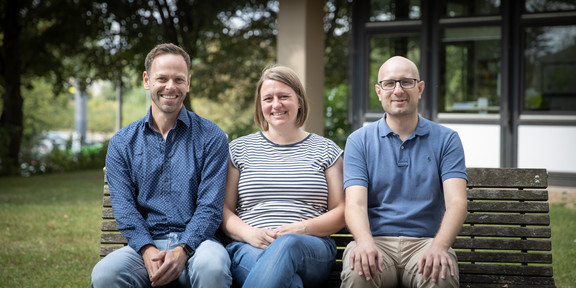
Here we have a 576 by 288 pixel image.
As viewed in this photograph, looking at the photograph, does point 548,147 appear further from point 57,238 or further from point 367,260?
point 367,260

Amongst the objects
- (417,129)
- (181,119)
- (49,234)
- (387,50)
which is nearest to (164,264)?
(181,119)

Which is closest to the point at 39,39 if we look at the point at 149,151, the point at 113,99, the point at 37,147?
the point at 37,147

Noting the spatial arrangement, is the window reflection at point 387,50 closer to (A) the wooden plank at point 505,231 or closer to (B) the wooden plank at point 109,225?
(A) the wooden plank at point 505,231

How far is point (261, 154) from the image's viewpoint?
3.81m

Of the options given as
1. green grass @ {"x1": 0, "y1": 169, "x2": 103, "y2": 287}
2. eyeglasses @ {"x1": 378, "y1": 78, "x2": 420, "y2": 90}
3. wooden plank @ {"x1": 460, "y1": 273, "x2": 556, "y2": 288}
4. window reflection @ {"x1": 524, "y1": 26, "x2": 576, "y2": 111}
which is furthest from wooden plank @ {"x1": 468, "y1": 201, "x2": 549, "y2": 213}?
window reflection @ {"x1": 524, "y1": 26, "x2": 576, "y2": 111}

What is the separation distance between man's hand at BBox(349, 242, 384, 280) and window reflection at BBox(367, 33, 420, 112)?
8.89 metres

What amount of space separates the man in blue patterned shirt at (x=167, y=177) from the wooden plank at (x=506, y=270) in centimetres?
149

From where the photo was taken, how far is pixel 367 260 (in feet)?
10.7

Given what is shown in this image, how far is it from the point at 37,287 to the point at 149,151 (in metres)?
2.46

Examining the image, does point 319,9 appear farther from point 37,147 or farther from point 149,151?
point 37,147

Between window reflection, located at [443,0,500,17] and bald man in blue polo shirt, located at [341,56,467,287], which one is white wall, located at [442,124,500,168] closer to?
window reflection, located at [443,0,500,17]

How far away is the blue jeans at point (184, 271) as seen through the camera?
10.7ft

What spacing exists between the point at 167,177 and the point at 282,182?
661 mm

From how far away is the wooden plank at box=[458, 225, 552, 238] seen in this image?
3857mm
